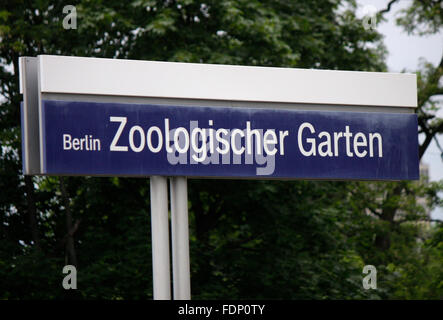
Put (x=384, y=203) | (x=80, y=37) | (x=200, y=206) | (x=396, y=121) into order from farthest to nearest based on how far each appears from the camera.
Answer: (x=384, y=203) < (x=200, y=206) < (x=80, y=37) < (x=396, y=121)

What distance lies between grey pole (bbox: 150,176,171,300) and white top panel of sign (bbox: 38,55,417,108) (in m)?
0.68

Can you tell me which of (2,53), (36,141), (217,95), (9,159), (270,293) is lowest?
(270,293)

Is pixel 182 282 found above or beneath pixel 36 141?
beneath

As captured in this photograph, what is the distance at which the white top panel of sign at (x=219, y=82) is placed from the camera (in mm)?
5215

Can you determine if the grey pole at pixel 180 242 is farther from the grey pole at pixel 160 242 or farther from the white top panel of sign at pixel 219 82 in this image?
the white top panel of sign at pixel 219 82

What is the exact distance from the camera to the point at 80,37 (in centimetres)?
1302

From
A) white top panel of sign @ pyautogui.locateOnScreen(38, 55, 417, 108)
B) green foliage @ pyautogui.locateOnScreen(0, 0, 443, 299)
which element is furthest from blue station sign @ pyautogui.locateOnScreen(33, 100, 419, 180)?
green foliage @ pyautogui.locateOnScreen(0, 0, 443, 299)

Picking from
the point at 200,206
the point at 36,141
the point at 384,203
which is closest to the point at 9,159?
the point at 200,206

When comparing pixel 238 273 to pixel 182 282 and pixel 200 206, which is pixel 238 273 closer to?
pixel 200 206

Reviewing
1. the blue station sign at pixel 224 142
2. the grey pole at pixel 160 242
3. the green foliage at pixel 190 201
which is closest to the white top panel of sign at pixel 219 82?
the blue station sign at pixel 224 142

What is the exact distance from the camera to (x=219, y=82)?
554 centimetres

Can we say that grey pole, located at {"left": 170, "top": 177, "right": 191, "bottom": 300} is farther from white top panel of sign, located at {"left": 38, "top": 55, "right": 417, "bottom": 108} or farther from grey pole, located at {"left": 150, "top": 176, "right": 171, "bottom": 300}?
white top panel of sign, located at {"left": 38, "top": 55, "right": 417, "bottom": 108}

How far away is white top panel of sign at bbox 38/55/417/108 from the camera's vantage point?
17.1 feet

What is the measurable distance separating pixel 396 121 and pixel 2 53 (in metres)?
9.30
